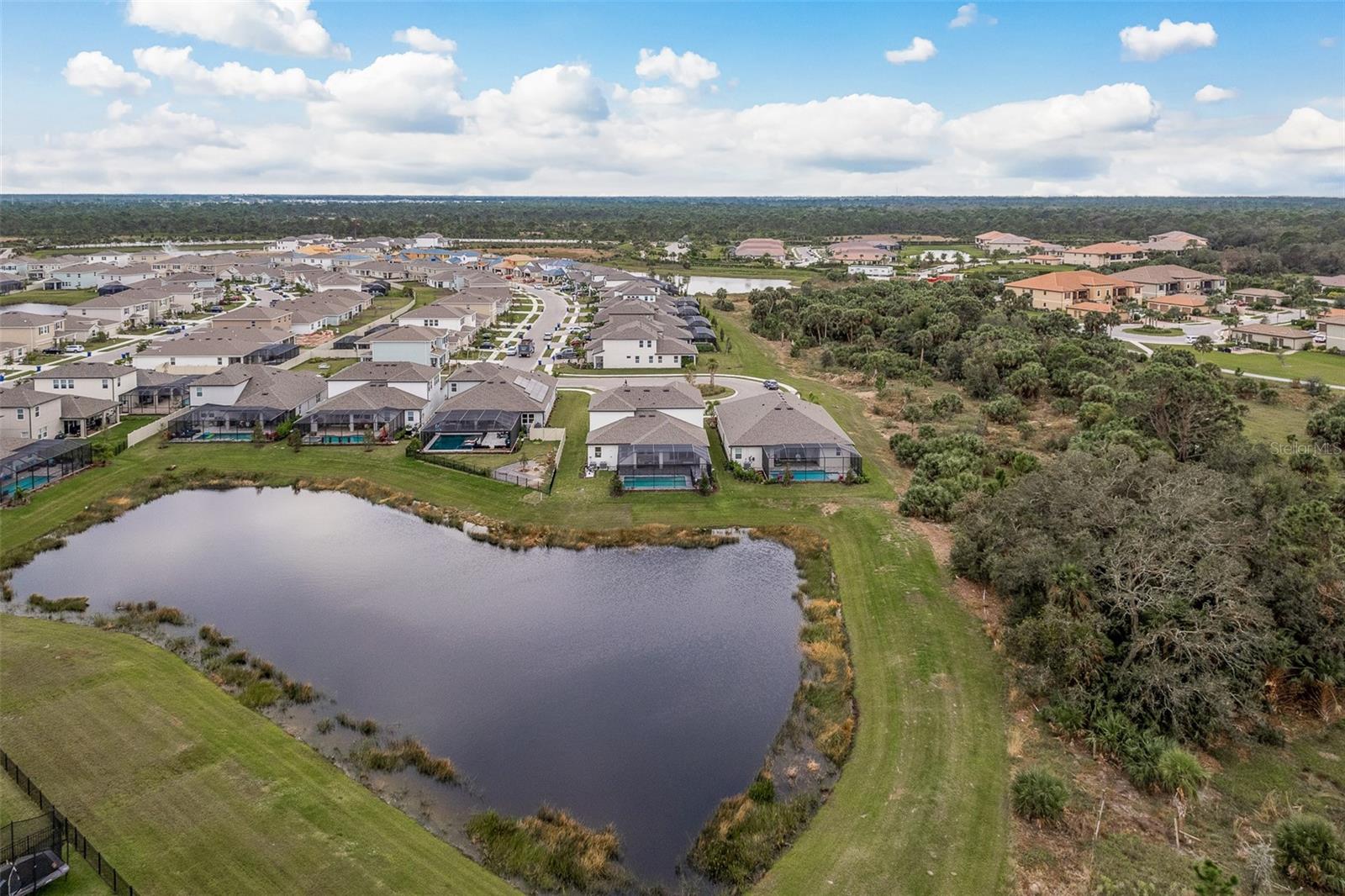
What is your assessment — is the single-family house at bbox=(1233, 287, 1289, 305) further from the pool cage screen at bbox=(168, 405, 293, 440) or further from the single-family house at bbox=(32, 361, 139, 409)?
the single-family house at bbox=(32, 361, 139, 409)

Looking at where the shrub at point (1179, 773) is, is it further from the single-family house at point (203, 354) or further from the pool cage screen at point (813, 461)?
the single-family house at point (203, 354)

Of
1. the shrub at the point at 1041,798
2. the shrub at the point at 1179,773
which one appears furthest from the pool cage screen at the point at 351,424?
the shrub at the point at 1179,773

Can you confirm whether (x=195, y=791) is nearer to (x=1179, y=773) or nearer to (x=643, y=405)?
(x=1179, y=773)

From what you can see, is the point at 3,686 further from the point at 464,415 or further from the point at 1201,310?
the point at 1201,310

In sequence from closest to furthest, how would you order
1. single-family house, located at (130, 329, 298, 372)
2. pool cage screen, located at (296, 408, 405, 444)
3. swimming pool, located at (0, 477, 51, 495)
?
1. swimming pool, located at (0, 477, 51, 495)
2. pool cage screen, located at (296, 408, 405, 444)
3. single-family house, located at (130, 329, 298, 372)

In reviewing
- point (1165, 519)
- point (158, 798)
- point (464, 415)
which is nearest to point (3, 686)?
point (158, 798)

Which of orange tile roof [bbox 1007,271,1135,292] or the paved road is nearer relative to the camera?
the paved road

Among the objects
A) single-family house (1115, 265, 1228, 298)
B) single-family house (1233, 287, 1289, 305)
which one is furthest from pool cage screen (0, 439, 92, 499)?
single-family house (1115, 265, 1228, 298)
